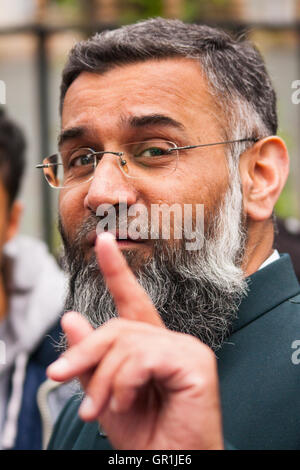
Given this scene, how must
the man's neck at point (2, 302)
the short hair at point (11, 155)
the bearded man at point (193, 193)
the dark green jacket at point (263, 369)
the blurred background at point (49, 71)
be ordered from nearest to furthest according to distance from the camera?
1. the dark green jacket at point (263, 369)
2. the bearded man at point (193, 193)
3. the man's neck at point (2, 302)
4. the short hair at point (11, 155)
5. the blurred background at point (49, 71)

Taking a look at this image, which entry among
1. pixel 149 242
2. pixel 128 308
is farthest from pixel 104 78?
pixel 128 308

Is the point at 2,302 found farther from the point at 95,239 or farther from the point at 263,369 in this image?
the point at 263,369

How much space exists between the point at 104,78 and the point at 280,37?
12.7 feet

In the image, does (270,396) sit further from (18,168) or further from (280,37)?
(280,37)

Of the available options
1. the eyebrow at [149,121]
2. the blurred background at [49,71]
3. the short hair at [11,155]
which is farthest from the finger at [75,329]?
the blurred background at [49,71]

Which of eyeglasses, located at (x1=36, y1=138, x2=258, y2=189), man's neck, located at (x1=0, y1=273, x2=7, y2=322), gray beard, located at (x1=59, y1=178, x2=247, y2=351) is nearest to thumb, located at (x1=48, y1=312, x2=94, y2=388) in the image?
gray beard, located at (x1=59, y1=178, x2=247, y2=351)

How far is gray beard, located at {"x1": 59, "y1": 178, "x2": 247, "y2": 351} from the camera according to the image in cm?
166

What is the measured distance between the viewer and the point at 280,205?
513 cm

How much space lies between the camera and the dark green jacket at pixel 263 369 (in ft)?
4.63

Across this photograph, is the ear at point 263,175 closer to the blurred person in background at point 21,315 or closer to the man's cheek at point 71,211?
the man's cheek at point 71,211

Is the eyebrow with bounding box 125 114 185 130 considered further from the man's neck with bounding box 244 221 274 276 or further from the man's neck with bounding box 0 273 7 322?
the man's neck with bounding box 0 273 7 322

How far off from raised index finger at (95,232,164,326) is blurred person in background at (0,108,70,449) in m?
1.56

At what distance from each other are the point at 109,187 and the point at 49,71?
12.2ft

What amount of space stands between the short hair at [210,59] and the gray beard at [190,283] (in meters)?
0.30
